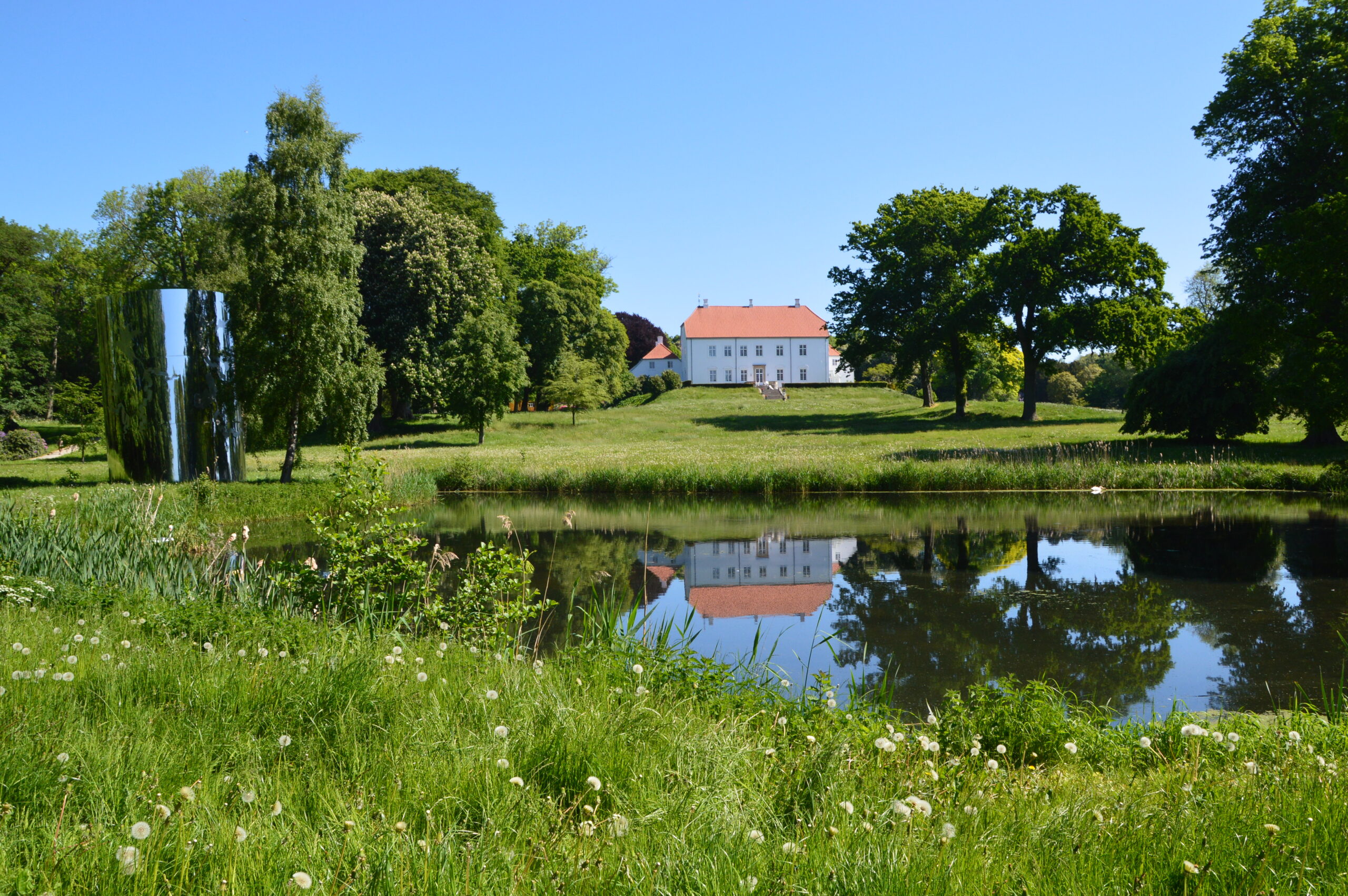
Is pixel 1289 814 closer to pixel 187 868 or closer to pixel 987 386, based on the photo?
pixel 187 868

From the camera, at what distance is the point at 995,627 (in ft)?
27.5

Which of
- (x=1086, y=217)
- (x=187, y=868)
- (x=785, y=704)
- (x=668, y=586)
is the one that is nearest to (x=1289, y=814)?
(x=785, y=704)

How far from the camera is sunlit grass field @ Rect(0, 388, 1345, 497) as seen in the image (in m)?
20.0

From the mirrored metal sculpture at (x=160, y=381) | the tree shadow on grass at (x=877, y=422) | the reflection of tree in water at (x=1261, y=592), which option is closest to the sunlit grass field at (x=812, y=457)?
the tree shadow on grass at (x=877, y=422)

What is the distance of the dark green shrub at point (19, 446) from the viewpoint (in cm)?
3206

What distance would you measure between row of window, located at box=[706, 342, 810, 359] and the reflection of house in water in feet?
220

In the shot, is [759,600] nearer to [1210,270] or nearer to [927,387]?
[1210,270]

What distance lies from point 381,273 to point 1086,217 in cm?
3262

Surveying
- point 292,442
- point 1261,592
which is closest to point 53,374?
point 292,442

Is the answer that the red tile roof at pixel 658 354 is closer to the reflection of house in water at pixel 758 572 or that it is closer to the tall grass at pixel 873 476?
the tall grass at pixel 873 476

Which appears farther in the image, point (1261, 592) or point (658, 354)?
point (658, 354)

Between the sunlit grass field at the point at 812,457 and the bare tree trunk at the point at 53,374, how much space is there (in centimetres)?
1952

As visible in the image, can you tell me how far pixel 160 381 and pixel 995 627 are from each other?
16590 mm

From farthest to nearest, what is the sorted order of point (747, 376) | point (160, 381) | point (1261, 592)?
point (747, 376), point (160, 381), point (1261, 592)
